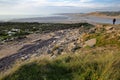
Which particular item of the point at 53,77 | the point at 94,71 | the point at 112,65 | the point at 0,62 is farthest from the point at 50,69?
the point at 0,62

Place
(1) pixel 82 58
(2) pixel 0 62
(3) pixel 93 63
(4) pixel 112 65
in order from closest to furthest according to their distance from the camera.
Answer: (4) pixel 112 65 < (3) pixel 93 63 < (1) pixel 82 58 < (2) pixel 0 62

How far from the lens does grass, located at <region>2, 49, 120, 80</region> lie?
22.1 ft

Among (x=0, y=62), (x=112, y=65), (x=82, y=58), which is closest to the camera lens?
(x=112, y=65)

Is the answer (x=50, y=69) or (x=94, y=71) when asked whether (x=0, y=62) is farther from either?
(x=94, y=71)

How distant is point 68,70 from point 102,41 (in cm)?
802

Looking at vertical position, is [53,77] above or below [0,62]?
above

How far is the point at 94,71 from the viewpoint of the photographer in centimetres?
693

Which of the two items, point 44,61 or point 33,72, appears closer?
point 33,72

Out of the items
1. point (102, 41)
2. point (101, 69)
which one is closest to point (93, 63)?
point (101, 69)

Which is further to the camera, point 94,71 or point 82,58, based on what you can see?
point 82,58

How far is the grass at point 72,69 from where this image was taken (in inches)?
265

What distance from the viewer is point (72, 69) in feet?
24.4

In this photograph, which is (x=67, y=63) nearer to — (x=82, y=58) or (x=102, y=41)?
(x=82, y=58)

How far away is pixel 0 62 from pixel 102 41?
6.35 meters
